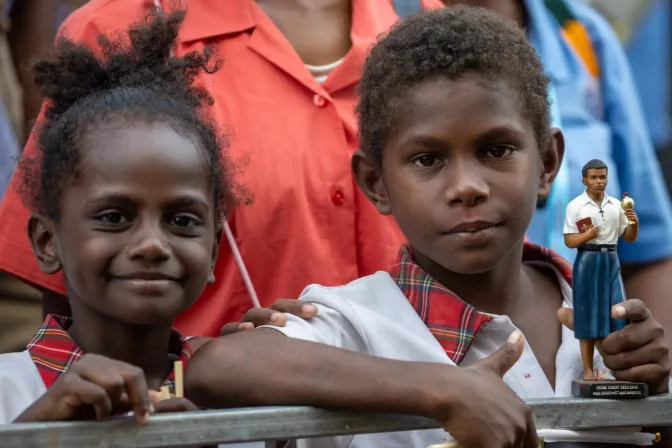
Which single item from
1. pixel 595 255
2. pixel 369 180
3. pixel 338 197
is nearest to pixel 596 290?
pixel 595 255

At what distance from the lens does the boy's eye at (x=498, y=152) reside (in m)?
2.76

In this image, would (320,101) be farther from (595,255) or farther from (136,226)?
(595,255)

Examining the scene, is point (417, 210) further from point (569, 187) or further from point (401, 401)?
point (569, 187)

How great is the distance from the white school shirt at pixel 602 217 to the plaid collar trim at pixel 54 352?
3.08 feet

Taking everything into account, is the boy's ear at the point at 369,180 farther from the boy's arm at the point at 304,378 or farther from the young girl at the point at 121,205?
the boy's arm at the point at 304,378

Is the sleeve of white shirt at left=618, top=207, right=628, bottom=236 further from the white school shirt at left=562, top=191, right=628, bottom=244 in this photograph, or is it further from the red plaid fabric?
the red plaid fabric

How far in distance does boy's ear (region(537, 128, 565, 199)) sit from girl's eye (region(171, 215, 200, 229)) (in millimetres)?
871

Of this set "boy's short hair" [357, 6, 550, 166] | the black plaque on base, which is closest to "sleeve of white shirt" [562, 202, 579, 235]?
the black plaque on base

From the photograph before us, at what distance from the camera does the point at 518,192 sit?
9.01 ft

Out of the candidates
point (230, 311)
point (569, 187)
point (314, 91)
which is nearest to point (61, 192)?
point (230, 311)

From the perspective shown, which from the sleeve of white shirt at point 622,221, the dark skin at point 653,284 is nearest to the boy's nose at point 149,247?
the sleeve of white shirt at point 622,221

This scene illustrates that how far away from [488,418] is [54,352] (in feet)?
3.27

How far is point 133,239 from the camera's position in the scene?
8.40 ft

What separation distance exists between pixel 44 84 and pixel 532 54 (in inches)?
47.5
